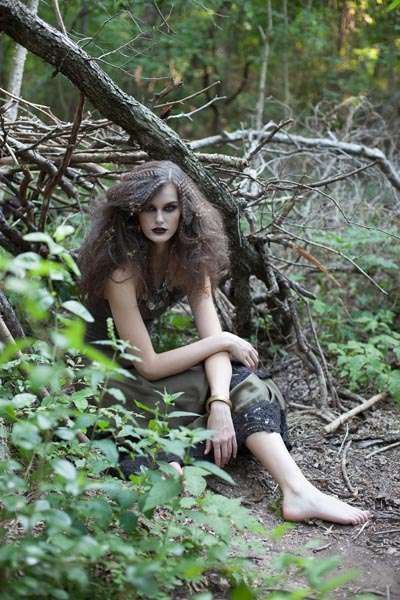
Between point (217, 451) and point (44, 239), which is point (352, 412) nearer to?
point (217, 451)

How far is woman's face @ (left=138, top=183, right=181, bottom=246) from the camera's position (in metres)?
3.27

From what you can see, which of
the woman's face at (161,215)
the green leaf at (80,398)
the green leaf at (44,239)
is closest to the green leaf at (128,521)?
the green leaf at (80,398)

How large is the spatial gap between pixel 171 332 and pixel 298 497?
1.95 m

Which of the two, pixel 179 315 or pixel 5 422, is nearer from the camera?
pixel 5 422

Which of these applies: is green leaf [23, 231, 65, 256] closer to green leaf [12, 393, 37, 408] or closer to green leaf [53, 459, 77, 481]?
green leaf [53, 459, 77, 481]

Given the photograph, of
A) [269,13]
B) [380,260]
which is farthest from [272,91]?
[380,260]

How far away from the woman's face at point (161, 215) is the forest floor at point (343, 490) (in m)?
1.06

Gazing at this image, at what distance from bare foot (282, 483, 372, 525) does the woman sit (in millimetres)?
72

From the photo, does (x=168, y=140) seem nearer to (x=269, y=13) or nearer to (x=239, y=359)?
(x=239, y=359)

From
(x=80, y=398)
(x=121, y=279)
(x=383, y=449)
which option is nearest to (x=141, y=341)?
(x=121, y=279)

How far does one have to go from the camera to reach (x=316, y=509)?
9.86 ft

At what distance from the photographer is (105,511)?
2123 mm

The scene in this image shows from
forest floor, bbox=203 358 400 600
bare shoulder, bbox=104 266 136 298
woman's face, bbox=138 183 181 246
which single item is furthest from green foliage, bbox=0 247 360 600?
woman's face, bbox=138 183 181 246

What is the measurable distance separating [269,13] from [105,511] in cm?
781
